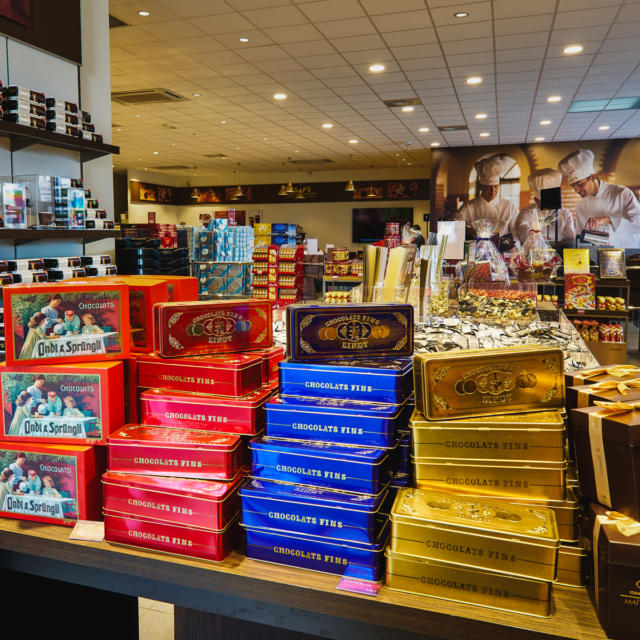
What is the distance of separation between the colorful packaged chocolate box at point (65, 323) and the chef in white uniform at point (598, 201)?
11134mm

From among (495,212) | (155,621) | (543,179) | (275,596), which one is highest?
(543,179)

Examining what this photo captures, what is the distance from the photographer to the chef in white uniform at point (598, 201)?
34.5ft

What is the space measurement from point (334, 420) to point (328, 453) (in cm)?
7

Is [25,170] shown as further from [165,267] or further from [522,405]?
[522,405]

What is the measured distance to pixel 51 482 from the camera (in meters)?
1.24

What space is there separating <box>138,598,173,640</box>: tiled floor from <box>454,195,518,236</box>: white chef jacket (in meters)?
9.82

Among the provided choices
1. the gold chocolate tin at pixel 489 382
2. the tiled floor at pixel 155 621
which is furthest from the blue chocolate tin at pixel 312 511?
the tiled floor at pixel 155 621

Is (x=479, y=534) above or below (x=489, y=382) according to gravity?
below

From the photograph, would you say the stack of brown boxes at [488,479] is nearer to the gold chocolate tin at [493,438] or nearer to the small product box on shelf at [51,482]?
the gold chocolate tin at [493,438]

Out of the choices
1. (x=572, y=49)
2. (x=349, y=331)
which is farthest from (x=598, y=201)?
(x=349, y=331)

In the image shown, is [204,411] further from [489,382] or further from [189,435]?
[489,382]

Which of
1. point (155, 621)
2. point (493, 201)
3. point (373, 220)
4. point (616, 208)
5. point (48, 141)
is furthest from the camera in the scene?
point (373, 220)

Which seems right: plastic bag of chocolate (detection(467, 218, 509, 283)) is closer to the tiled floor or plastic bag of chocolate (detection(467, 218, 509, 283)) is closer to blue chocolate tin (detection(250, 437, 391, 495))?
Result: the tiled floor

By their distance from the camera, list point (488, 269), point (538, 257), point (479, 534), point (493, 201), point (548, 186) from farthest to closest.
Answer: point (493, 201)
point (548, 186)
point (538, 257)
point (488, 269)
point (479, 534)
